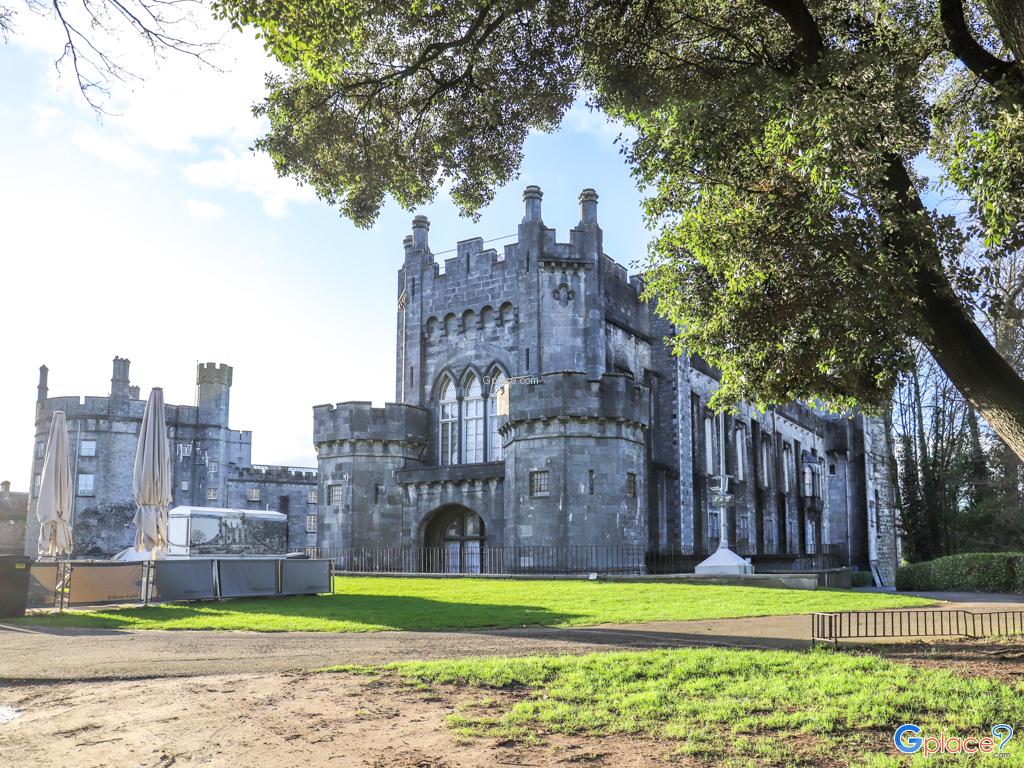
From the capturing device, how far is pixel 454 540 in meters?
30.5

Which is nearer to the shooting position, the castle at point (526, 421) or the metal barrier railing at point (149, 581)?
the metal barrier railing at point (149, 581)

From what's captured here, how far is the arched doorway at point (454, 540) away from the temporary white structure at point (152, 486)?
11644 millimetres

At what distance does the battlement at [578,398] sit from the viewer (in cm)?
2553

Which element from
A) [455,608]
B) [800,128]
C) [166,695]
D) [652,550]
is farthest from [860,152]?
[652,550]

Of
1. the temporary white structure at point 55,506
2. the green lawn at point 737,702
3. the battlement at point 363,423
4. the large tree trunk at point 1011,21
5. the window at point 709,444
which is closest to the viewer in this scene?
the green lawn at point 737,702

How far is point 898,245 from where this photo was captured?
9555 mm

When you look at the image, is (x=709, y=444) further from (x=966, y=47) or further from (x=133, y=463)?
(x=133, y=463)

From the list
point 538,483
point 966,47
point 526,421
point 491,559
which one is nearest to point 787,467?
point 491,559

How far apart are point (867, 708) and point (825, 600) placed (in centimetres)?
1121

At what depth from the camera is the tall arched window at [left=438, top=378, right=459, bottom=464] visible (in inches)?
1270

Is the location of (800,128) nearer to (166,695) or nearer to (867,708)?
(867,708)

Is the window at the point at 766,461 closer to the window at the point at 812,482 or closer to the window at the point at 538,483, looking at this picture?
the window at the point at 812,482

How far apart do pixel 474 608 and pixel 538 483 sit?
10.7m

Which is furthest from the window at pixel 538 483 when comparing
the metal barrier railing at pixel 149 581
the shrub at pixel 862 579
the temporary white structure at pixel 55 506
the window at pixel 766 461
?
the window at pixel 766 461
